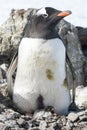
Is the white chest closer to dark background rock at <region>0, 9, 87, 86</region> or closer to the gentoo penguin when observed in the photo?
the gentoo penguin

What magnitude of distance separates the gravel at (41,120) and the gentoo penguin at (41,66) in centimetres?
15

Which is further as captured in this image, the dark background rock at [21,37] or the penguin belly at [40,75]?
the dark background rock at [21,37]

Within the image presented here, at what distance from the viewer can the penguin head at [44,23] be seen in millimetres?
5688

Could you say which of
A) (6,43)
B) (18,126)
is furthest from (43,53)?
(6,43)

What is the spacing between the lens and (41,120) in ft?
17.9

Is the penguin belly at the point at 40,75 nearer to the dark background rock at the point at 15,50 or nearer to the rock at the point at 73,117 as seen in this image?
the dark background rock at the point at 15,50

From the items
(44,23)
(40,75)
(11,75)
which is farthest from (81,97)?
(44,23)

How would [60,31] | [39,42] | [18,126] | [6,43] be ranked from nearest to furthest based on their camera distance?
[18,126]
[39,42]
[6,43]
[60,31]

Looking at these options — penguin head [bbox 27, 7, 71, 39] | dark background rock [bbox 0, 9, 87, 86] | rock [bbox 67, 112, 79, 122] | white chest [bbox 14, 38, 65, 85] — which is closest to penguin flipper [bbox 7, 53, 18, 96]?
white chest [bbox 14, 38, 65, 85]

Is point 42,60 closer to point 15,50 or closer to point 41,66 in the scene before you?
point 41,66

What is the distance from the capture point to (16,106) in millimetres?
5938

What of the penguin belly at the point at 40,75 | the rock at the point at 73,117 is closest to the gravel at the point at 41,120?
the rock at the point at 73,117

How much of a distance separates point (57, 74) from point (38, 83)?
0.21 meters

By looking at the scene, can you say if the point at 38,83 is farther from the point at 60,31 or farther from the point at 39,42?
the point at 60,31
